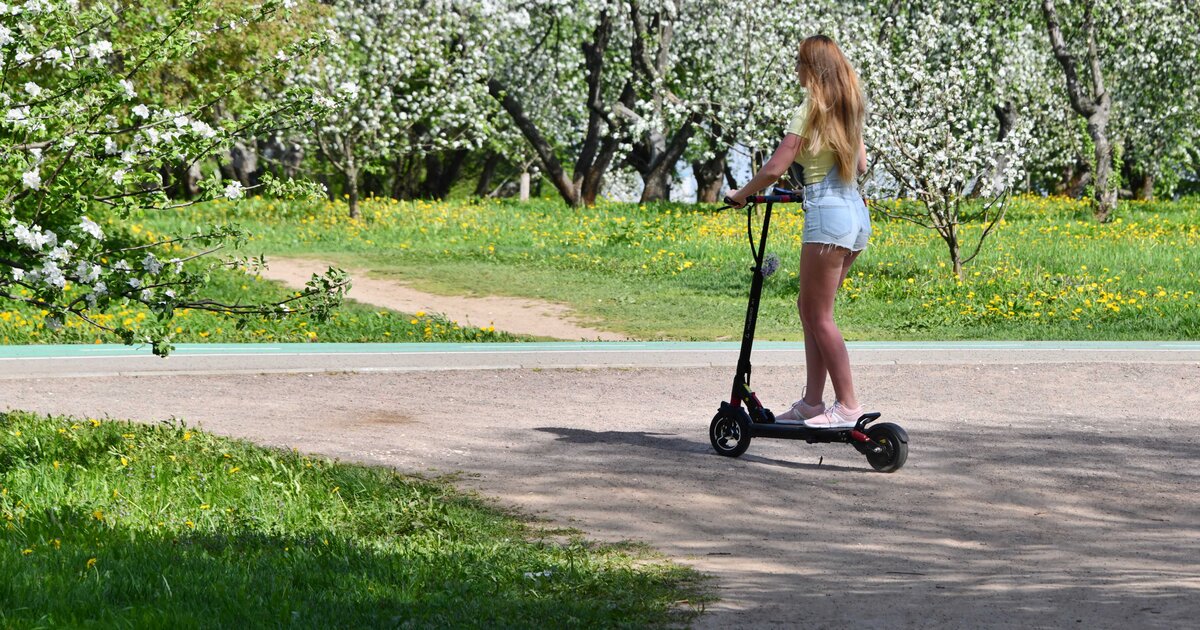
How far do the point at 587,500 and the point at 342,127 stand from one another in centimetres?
1910

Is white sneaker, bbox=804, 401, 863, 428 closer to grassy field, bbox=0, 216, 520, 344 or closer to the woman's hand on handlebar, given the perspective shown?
the woman's hand on handlebar

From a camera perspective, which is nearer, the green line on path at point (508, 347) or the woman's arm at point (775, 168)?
the woman's arm at point (775, 168)

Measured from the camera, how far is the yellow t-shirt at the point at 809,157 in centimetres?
630

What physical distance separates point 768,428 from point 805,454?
1.48 ft

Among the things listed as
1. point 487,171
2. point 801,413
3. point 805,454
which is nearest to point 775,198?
point 801,413

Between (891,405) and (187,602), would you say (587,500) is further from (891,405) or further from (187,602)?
(891,405)

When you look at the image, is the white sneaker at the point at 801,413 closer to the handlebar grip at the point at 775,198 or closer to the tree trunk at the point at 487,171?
the handlebar grip at the point at 775,198

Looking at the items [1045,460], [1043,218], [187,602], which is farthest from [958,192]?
[187,602]

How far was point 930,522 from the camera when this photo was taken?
218 inches

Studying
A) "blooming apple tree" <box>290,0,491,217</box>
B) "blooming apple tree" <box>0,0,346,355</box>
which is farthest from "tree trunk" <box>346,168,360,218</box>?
"blooming apple tree" <box>0,0,346,355</box>

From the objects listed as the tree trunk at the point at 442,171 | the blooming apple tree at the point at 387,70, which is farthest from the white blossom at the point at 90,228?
the tree trunk at the point at 442,171

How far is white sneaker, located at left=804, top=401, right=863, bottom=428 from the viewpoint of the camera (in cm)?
657

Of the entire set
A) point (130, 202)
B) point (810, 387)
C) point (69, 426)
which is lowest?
point (69, 426)

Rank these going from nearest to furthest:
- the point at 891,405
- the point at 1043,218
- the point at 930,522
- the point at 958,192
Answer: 1. the point at 930,522
2. the point at 891,405
3. the point at 958,192
4. the point at 1043,218
